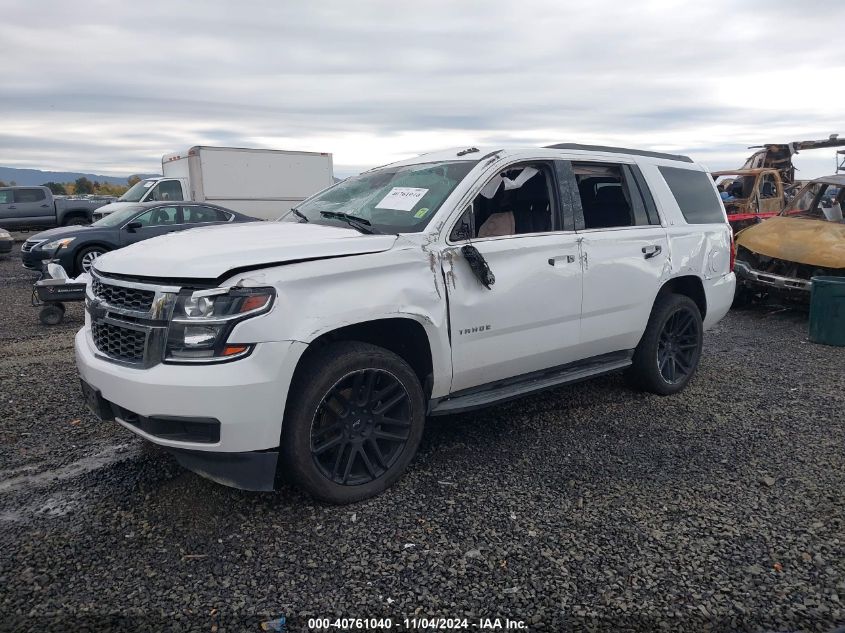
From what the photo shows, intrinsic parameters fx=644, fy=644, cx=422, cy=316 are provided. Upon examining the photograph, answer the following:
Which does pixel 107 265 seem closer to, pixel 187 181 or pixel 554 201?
pixel 554 201

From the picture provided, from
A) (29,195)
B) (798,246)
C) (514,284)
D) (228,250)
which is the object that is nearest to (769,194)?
(798,246)

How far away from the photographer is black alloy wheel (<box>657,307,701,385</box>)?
16.8ft

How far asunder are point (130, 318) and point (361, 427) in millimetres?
1269

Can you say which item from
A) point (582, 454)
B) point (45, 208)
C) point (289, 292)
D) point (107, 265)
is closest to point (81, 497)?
point (107, 265)

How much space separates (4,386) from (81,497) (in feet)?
8.37

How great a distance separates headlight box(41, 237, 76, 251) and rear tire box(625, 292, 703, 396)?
1008 cm

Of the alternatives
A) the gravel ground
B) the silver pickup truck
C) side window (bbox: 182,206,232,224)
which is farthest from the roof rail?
the silver pickup truck

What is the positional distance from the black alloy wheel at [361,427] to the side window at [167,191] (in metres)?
14.8

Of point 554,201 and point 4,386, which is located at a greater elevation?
point 554,201

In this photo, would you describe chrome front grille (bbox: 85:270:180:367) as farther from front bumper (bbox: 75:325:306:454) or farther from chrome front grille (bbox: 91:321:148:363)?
front bumper (bbox: 75:325:306:454)

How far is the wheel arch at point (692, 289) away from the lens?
5242 millimetres

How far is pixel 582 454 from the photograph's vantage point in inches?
161

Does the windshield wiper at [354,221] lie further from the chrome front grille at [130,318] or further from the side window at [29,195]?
the side window at [29,195]

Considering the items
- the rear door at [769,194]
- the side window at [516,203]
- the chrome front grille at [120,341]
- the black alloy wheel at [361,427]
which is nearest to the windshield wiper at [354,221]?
the side window at [516,203]
